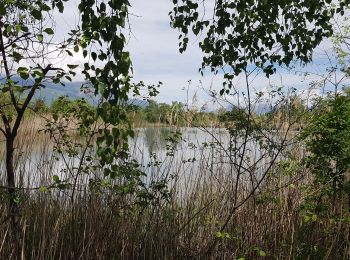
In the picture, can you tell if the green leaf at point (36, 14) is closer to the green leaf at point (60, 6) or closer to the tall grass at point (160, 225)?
the green leaf at point (60, 6)

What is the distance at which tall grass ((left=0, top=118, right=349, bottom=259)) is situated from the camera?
2807 millimetres

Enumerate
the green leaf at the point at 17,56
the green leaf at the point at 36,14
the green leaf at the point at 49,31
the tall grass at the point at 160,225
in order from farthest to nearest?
the tall grass at the point at 160,225 < the green leaf at the point at 17,56 < the green leaf at the point at 49,31 < the green leaf at the point at 36,14

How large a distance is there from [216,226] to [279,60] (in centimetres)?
138

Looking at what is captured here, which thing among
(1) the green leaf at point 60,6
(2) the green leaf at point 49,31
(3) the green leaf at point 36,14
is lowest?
(2) the green leaf at point 49,31

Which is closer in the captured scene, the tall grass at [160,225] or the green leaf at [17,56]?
the green leaf at [17,56]

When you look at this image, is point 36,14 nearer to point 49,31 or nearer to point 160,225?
point 49,31

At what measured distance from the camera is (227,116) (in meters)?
3.15

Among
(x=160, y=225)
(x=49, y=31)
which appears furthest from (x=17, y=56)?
(x=160, y=225)

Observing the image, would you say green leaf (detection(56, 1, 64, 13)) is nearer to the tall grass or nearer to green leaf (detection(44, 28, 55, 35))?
green leaf (detection(44, 28, 55, 35))

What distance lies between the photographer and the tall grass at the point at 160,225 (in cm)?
281

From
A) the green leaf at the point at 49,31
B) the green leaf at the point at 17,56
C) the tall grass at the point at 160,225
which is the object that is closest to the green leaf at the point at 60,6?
the green leaf at the point at 49,31

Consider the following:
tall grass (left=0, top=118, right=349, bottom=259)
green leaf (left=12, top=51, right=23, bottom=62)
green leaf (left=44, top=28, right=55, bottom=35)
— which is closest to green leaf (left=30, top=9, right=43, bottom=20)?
green leaf (left=44, top=28, right=55, bottom=35)

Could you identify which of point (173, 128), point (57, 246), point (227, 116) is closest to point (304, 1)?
point (227, 116)

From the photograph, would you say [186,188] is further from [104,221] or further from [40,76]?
[40,76]
